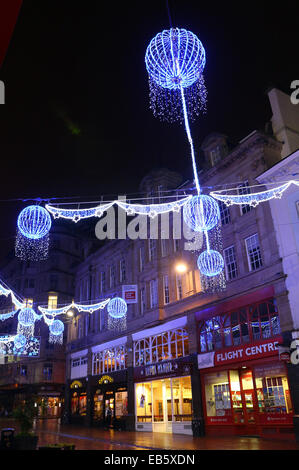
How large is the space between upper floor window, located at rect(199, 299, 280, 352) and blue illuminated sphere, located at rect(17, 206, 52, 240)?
11736 millimetres

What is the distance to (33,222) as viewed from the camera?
11.7 meters

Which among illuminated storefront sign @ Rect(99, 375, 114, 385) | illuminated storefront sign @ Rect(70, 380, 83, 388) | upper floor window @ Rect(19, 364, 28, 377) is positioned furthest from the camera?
upper floor window @ Rect(19, 364, 28, 377)

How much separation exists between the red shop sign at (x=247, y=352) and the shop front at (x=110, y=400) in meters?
10.8

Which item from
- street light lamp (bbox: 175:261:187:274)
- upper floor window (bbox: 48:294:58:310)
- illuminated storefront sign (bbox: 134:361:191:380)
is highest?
upper floor window (bbox: 48:294:58:310)

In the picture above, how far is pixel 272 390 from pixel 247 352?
1.98 m

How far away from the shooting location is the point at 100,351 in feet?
108

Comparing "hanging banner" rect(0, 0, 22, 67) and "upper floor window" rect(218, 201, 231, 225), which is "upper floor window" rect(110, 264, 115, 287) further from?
"hanging banner" rect(0, 0, 22, 67)

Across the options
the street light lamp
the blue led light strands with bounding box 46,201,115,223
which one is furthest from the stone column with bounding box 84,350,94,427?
the blue led light strands with bounding box 46,201,115,223

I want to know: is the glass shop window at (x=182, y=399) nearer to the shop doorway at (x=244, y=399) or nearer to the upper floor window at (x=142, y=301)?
the shop doorway at (x=244, y=399)

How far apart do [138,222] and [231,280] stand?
31.6ft

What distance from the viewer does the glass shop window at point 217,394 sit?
19.8m

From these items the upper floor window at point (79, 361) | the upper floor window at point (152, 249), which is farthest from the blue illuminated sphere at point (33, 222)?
the upper floor window at point (79, 361)

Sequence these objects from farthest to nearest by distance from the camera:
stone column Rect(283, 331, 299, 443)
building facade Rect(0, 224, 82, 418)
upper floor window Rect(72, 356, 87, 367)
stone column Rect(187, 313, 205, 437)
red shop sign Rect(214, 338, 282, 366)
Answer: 1. building facade Rect(0, 224, 82, 418)
2. upper floor window Rect(72, 356, 87, 367)
3. stone column Rect(187, 313, 205, 437)
4. red shop sign Rect(214, 338, 282, 366)
5. stone column Rect(283, 331, 299, 443)

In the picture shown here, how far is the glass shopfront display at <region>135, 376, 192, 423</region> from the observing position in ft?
74.9
